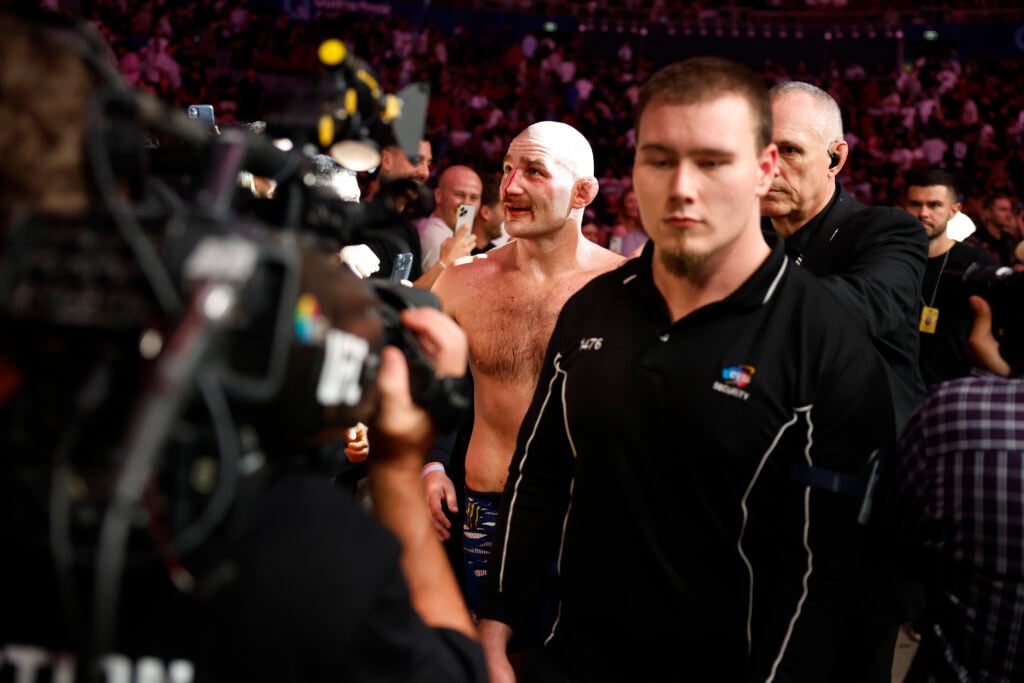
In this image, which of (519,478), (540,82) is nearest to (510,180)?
(519,478)

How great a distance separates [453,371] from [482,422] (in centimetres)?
193

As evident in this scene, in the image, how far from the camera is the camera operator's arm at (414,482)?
1267 mm

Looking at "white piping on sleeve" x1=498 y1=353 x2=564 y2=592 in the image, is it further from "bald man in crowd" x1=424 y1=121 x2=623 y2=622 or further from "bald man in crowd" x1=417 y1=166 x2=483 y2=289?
"bald man in crowd" x1=417 y1=166 x2=483 y2=289

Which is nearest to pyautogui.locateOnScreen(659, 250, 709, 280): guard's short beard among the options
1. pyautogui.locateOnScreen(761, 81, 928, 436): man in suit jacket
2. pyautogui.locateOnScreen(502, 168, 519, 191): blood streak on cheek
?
pyautogui.locateOnScreen(761, 81, 928, 436): man in suit jacket

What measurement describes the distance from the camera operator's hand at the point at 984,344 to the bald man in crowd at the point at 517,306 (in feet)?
5.06

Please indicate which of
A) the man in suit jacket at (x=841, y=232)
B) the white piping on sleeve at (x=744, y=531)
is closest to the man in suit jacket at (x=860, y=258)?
the man in suit jacket at (x=841, y=232)

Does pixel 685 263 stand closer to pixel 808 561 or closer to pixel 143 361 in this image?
pixel 808 561

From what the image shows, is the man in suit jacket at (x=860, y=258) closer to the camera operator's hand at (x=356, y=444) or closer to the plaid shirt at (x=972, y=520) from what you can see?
the plaid shirt at (x=972, y=520)

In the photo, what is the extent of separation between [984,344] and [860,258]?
764 millimetres

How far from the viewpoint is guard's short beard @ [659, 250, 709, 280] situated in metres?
1.81

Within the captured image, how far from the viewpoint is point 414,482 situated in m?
1.32

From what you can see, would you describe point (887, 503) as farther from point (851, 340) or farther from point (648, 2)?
point (648, 2)

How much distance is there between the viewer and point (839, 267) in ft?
8.69

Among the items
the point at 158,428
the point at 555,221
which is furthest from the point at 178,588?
the point at 555,221
